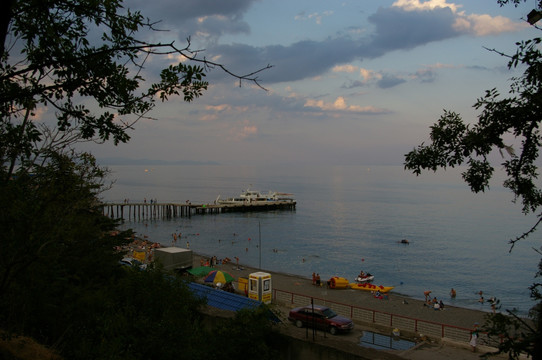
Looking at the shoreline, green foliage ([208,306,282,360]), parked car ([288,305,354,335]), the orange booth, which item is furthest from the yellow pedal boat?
green foliage ([208,306,282,360])

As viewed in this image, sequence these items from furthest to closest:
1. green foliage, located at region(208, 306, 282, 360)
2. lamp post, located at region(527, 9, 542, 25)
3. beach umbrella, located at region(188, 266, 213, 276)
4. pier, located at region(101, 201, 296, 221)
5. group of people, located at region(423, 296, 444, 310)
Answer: pier, located at region(101, 201, 296, 221), group of people, located at region(423, 296, 444, 310), beach umbrella, located at region(188, 266, 213, 276), green foliage, located at region(208, 306, 282, 360), lamp post, located at region(527, 9, 542, 25)

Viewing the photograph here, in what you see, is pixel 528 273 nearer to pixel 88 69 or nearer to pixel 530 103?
pixel 530 103

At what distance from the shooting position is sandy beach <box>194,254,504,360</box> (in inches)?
691

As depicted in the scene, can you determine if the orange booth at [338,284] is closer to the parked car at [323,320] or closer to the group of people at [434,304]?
the group of people at [434,304]

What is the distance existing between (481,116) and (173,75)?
4471mm

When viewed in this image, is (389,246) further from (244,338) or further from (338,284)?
(244,338)

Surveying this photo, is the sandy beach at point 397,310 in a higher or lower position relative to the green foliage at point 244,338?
lower

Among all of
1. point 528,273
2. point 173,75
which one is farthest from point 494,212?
point 173,75

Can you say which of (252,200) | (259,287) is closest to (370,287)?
(259,287)

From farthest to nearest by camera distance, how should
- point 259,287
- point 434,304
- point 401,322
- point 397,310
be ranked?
point 434,304
point 397,310
point 401,322
point 259,287

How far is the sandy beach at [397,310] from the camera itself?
17.5m

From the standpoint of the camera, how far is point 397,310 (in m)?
29.3

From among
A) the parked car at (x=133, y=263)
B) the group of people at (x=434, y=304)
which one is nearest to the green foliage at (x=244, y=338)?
the parked car at (x=133, y=263)

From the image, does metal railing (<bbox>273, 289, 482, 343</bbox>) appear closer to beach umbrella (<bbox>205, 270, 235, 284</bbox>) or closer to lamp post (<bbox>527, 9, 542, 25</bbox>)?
beach umbrella (<bbox>205, 270, 235, 284</bbox>)
